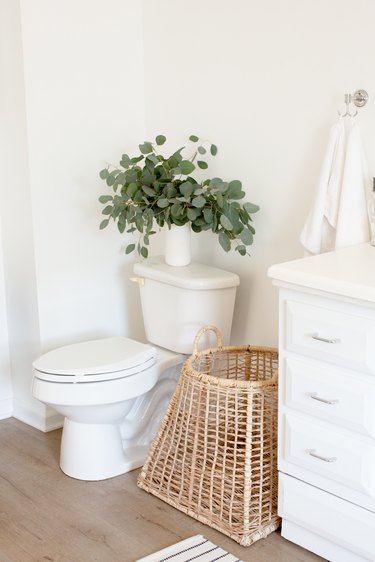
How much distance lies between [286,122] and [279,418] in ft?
3.31

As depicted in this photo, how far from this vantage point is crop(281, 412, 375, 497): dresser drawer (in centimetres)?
203

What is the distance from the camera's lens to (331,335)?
6.66ft

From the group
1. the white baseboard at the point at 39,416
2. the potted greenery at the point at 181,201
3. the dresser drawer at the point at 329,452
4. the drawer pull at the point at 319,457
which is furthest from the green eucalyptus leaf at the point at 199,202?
the white baseboard at the point at 39,416

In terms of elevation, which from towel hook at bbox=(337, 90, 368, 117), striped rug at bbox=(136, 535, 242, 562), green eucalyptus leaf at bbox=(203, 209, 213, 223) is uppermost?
towel hook at bbox=(337, 90, 368, 117)

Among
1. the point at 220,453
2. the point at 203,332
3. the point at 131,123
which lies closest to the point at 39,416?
the point at 203,332

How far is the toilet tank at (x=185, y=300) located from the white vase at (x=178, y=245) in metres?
0.03

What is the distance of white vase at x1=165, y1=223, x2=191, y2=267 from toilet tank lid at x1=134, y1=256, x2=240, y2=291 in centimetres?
3

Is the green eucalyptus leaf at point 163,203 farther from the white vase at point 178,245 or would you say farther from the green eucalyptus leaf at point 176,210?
the white vase at point 178,245

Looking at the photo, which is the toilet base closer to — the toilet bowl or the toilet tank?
the toilet bowl

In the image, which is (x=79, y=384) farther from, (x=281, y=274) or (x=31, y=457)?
(x=281, y=274)

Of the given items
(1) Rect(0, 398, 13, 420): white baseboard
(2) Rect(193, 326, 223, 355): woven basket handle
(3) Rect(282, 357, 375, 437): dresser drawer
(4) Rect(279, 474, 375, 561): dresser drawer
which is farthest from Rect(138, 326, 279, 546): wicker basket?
(1) Rect(0, 398, 13, 420): white baseboard

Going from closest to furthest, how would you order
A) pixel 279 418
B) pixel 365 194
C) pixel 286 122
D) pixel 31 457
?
pixel 279 418 → pixel 365 194 → pixel 286 122 → pixel 31 457

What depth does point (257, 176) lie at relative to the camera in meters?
2.79

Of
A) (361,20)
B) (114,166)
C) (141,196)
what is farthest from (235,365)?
(361,20)
